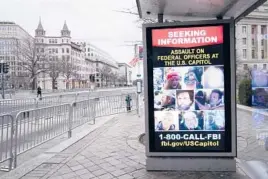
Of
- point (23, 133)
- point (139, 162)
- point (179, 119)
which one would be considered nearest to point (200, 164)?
point (179, 119)

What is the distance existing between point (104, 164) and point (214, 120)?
2.06m

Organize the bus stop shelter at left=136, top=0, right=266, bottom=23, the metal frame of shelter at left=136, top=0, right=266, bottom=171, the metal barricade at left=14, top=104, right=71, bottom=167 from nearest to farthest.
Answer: the bus stop shelter at left=136, top=0, right=266, bottom=23 → the metal frame of shelter at left=136, top=0, right=266, bottom=171 → the metal barricade at left=14, top=104, right=71, bottom=167

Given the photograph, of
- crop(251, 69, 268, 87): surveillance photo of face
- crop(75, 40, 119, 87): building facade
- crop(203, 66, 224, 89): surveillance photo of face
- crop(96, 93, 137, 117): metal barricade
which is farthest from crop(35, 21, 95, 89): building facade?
crop(203, 66, 224, 89): surveillance photo of face

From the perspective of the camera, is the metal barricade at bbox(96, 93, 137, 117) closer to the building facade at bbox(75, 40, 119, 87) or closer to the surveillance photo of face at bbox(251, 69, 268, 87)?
the surveillance photo of face at bbox(251, 69, 268, 87)

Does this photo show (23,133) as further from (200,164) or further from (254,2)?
(254,2)

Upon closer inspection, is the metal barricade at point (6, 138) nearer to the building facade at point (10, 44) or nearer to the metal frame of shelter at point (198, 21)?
the metal frame of shelter at point (198, 21)

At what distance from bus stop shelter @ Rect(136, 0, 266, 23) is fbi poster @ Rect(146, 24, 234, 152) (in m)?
0.32

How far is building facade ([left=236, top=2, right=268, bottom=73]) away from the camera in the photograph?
4516mm

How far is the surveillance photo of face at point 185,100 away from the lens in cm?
460

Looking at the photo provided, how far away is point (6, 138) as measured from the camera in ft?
18.7

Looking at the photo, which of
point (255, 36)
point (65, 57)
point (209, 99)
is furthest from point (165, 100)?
point (65, 57)

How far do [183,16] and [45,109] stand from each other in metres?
4.25

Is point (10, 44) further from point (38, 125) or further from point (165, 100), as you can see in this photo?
point (165, 100)

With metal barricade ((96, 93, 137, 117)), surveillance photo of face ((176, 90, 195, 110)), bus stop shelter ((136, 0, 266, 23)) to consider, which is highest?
bus stop shelter ((136, 0, 266, 23))
